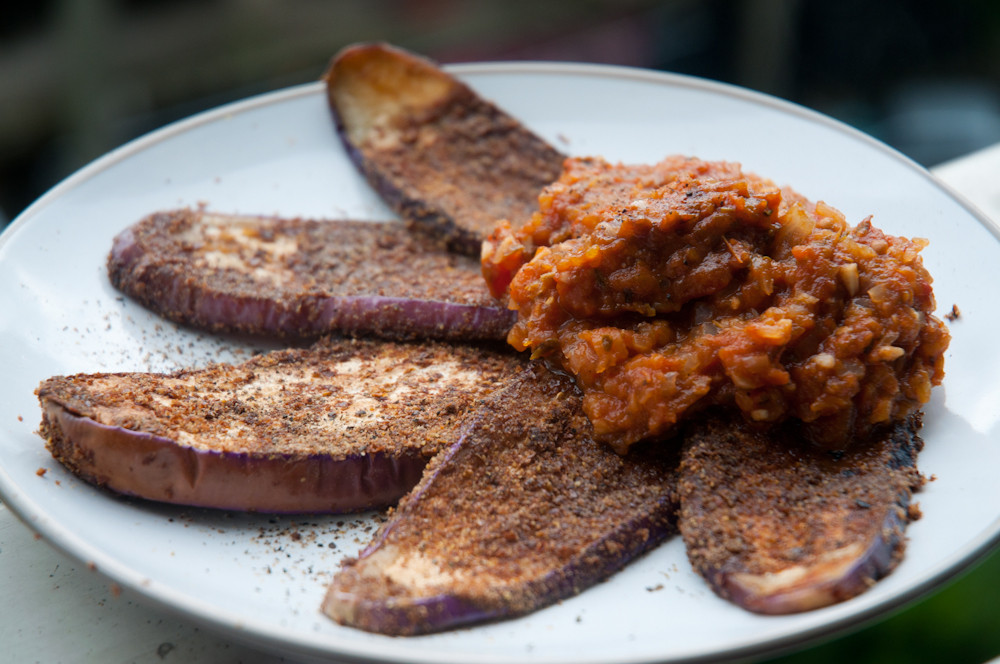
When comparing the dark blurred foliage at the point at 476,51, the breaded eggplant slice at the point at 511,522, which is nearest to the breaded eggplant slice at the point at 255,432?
the breaded eggplant slice at the point at 511,522

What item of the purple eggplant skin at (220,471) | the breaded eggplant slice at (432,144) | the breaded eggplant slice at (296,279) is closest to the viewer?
the purple eggplant skin at (220,471)

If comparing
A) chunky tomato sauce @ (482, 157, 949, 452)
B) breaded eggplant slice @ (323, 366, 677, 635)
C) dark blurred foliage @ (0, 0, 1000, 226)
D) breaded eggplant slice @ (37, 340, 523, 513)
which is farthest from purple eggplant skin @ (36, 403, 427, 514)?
dark blurred foliage @ (0, 0, 1000, 226)

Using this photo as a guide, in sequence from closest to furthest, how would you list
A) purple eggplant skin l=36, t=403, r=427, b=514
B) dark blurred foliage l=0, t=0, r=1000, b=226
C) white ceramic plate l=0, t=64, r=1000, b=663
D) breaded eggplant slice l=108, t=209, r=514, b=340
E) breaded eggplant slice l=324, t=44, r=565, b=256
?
white ceramic plate l=0, t=64, r=1000, b=663 → purple eggplant skin l=36, t=403, r=427, b=514 → breaded eggplant slice l=108, t=209, r=514, b=340 → breaded eggplant slice l=324, t=44, r=565, b=256 → dark blurred foliage l=0, t=0, r=1000, b=226

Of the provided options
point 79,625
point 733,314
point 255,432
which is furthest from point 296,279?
point 733,314

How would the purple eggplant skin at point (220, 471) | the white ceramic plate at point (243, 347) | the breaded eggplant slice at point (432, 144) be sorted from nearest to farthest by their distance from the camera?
the white ceramic plate at point (243, 347), the purple eggplant skin at point (220, 471), the breaded eggplant slice at point (432, 144)

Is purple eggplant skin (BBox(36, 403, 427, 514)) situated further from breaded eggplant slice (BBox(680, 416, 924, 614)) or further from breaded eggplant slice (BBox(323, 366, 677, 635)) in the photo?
breaded eggplant slice (BBox(680, 416, 924, 614))

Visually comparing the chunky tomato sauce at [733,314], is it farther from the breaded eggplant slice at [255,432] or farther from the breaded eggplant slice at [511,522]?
the breaded eggplant slice at [255,432]
